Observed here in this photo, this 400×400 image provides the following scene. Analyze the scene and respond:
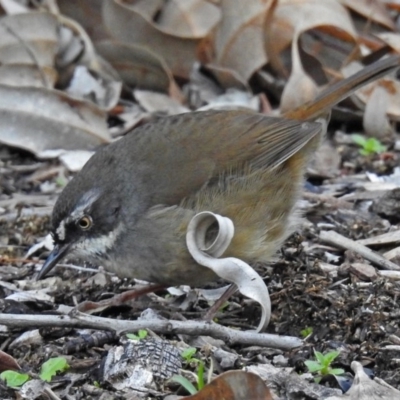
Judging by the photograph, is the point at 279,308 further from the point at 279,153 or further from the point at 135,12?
the point at 135,12

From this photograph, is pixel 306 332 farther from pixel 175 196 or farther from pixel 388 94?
pixel 388 94

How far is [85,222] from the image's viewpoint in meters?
5.04

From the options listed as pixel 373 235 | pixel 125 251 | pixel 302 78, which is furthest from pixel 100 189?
pixel 302 78

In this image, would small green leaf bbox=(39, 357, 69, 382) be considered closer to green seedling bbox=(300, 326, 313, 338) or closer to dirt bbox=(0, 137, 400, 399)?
dirt bbox=(0, 137, 400, 399)

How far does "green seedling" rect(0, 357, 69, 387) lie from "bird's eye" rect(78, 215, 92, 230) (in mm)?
950

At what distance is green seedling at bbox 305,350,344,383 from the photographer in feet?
13.2

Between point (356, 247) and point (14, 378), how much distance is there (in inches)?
79.0

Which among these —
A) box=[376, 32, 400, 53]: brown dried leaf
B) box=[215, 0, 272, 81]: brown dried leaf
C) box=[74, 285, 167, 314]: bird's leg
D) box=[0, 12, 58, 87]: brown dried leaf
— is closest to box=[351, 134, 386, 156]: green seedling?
box=[376, 32, 400, 53]: brown dried leaf

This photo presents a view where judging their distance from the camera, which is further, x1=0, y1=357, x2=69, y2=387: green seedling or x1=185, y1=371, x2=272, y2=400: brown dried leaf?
x1=0, y1=357, x2=69, y2=387: green seedling

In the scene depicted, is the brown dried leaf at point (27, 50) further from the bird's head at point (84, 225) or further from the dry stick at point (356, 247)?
the dry stick at point (356, 247)

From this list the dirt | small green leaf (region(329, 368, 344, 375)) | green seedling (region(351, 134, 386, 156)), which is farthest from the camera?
green seedling (region(351, 134, 386, 156))

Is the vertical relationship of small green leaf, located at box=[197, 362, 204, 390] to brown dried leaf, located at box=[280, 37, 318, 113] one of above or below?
above

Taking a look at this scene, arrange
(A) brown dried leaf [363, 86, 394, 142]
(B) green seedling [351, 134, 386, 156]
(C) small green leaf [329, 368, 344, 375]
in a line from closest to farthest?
(C) small green leaf [329, 368, 344, 375] → (B) green seedling [351, 134, 386, 156] → (A) brown dried leaf [363, 86, 394, 142]

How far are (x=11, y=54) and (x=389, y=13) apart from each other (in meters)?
3.14
